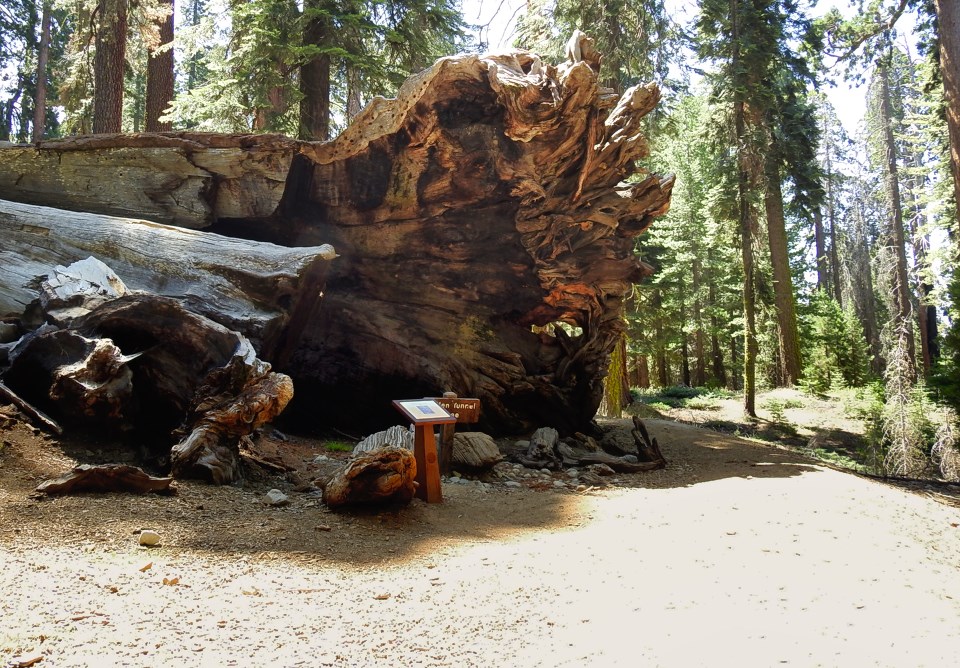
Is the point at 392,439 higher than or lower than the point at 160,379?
lower

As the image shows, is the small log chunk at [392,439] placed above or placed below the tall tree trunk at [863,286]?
below

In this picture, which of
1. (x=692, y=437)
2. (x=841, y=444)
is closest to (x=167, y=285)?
(x=692, y=437)

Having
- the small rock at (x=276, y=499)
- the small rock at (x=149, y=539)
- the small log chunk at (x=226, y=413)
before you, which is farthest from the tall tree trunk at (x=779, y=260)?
the small rock at (x=149, y=539)

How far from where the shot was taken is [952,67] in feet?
34.4

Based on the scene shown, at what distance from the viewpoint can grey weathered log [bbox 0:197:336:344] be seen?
22.6ft

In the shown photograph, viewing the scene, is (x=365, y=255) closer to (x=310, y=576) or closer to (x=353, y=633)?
(x=310, y=576)

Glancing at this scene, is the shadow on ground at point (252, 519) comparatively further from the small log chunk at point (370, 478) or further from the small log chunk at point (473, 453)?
the small log chunk at point (473, 453)

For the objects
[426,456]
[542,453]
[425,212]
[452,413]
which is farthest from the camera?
[425,212]

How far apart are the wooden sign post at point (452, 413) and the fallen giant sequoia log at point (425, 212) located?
204 centimetres

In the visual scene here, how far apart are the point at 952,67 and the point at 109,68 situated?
587 inches

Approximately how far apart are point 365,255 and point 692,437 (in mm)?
6364

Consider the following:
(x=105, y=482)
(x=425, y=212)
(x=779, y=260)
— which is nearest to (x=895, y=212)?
(x=779, y=260)

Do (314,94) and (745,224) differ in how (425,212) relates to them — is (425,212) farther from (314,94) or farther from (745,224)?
(745,224)

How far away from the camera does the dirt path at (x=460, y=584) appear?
2.86m
